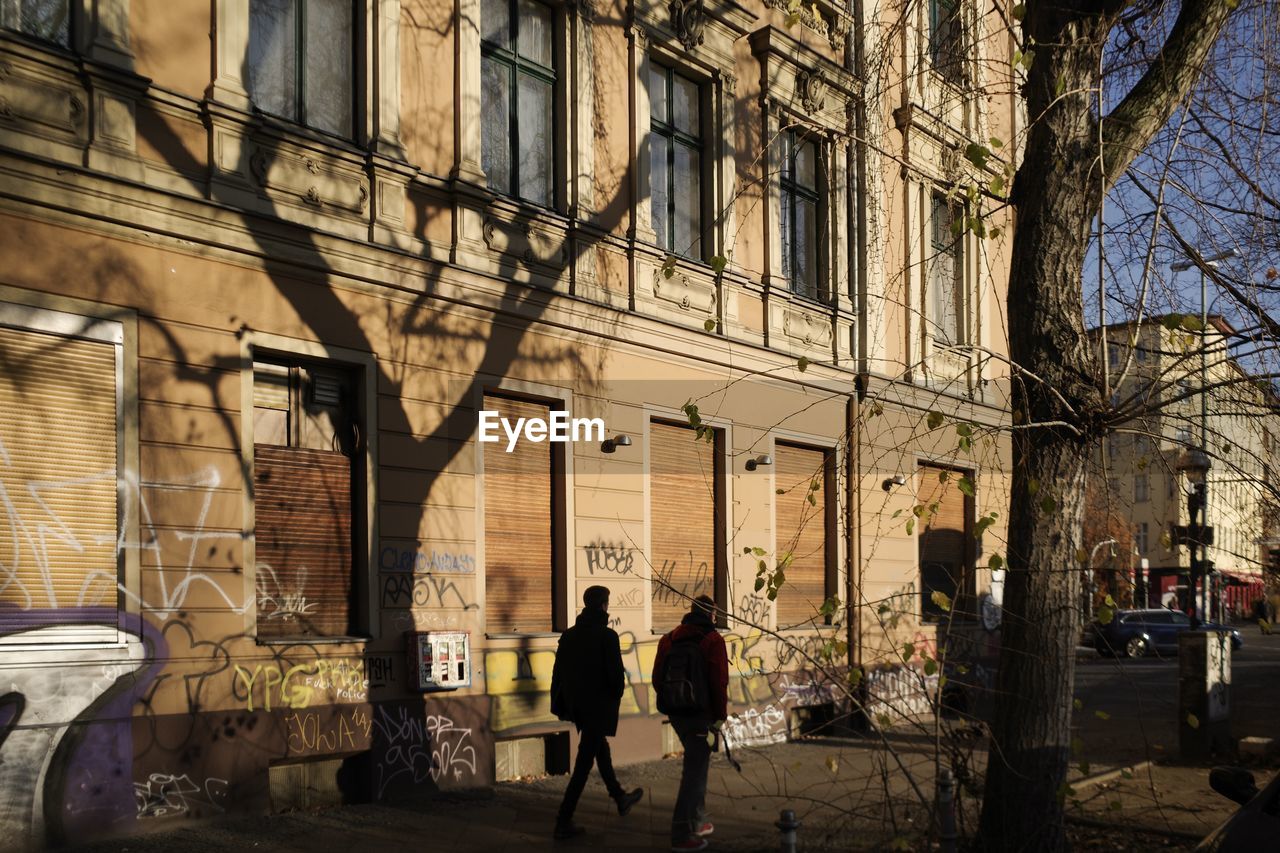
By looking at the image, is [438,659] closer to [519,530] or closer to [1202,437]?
[519,530]

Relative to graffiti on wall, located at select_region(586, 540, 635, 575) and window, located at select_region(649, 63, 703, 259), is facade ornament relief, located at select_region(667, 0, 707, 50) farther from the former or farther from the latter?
graffiti on wall, located at select_region(586, 540, 635, 575)

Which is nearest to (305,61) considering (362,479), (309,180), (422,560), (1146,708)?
(309,180)

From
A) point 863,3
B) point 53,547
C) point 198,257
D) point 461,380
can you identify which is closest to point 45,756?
point 53,547

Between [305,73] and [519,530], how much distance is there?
4777 millimetres

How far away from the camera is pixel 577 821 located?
10.8m

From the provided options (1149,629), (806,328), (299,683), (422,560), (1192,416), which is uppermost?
(806,328)

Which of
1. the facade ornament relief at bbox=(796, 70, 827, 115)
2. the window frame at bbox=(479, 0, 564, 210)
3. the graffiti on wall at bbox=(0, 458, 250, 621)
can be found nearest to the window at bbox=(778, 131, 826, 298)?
the facade ornament relief at bbox=(796, 70, 827, 115)

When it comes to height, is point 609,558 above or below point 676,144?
below

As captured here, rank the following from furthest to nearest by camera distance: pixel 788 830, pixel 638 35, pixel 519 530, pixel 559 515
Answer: pixel 638 35
pixel 559 515
pixel 519 530
pixel 788 830

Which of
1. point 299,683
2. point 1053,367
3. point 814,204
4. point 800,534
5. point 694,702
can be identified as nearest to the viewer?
point 1053,367

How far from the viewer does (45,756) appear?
29.1 feet

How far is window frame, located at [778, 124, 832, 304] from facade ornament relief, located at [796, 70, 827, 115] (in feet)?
1.05

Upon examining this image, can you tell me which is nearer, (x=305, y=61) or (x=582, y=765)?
(x=582, y=765)

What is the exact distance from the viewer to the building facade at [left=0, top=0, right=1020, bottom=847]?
9.32m
